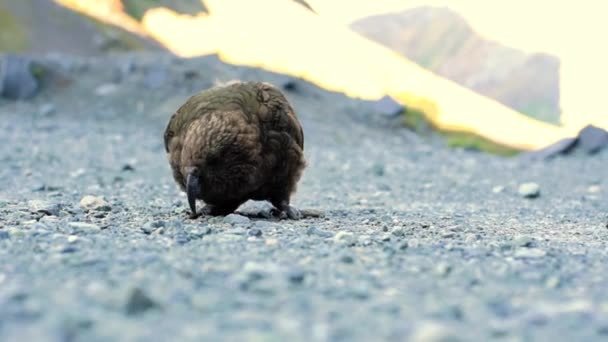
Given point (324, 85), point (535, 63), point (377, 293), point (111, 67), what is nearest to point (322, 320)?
point (377, 293)

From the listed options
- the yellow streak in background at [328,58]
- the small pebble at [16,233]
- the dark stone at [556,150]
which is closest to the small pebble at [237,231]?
the small pebble at [16,233]

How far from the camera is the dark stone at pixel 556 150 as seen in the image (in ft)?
83.9

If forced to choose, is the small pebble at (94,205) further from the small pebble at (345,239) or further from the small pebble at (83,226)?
the small pebble at (345,239)

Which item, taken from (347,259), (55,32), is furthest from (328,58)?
(347,259)

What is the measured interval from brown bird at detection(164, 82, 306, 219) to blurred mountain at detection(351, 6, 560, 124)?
55593 mm

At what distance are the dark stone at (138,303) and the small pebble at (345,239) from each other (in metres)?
2.48

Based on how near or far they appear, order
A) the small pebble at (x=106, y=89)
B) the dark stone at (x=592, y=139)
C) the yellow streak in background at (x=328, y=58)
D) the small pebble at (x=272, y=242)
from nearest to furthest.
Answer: the small pebble at (x=272, y=242), the dark stone at (x=592, y=139), the small pebble at (x=106, y=89), the yellow streak in background at (x=328, y=58)

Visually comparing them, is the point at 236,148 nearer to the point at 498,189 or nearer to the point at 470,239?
the point at 470,239

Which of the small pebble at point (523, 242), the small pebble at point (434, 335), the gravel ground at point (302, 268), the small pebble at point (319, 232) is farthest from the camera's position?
the small pebble at point (319, 232)

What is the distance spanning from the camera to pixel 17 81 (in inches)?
1145

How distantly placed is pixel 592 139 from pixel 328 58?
44.0ft

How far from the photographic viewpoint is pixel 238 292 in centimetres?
395

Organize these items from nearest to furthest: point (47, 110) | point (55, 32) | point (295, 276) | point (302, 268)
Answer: point (295, 276) → point (302, 268) → point (47, 110) → point (55, 32)

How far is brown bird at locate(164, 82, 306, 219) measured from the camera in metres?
6.70
